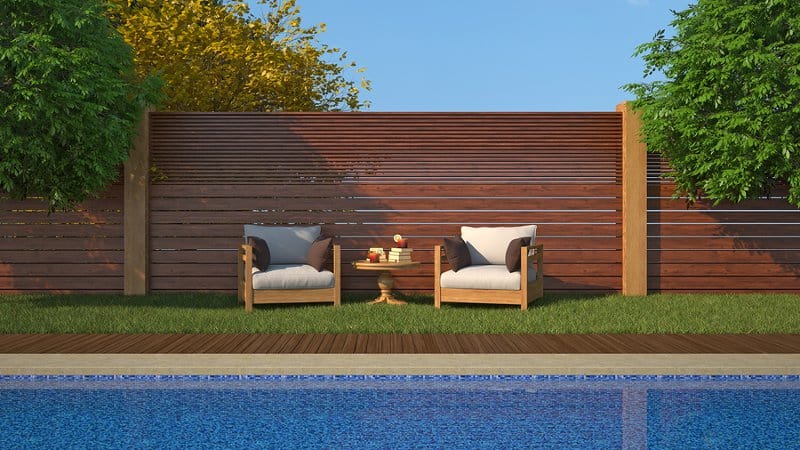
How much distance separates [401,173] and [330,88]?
792 centimetres

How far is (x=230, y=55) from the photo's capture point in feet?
47.5

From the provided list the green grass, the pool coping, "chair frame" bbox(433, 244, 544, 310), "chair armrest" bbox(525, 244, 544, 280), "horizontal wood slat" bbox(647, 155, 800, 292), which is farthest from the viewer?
"horizontal wood slat" bbox(647, 155, 800, 292)

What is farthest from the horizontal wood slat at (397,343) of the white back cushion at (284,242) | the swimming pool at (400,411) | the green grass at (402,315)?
the white back cushion at (284,242)

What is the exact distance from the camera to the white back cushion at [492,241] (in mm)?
8641

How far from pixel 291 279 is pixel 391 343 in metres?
2.28

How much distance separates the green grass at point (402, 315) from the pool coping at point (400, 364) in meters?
1.34

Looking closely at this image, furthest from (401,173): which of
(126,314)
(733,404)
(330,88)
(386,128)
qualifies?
(330,88)

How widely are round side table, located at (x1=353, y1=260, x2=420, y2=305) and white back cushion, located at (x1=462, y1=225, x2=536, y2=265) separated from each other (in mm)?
643

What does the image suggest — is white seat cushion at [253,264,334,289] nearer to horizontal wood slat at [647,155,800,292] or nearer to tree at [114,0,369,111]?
horizontal wood slat at [647,155,800,292]

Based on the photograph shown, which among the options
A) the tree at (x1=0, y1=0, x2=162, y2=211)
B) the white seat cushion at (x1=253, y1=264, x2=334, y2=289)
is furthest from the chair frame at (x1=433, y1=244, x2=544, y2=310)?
the tree at (x1=0, y1=0, x2=162, y2=211)

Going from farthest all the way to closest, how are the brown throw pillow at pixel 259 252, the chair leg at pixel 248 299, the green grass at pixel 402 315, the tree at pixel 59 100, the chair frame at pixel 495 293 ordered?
the brown throw pillow at pixel 259 252 < the chair leg at pixel 248 299 < the chair frame at pixel 495 293 < the tree at pixel 59 100 < the green grass at pixel 402 315

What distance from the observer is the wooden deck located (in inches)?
229

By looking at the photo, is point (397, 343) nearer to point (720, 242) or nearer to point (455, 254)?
point (455, 254)

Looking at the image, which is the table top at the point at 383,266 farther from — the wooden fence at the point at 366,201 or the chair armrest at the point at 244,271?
the chair armrest at the point at 244,271
